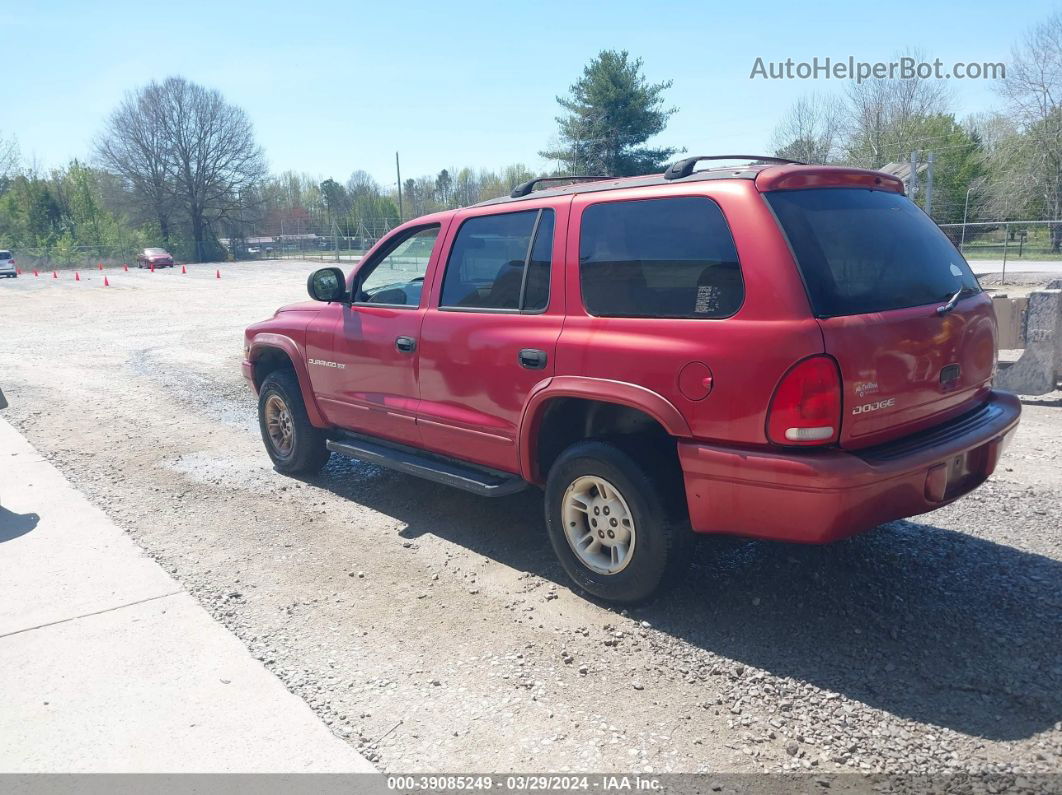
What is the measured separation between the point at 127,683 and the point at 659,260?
2916 millimetres

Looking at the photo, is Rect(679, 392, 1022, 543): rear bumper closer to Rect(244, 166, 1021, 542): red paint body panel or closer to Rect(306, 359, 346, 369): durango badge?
Rect(244, 166, 1021, 542): red paint body panel

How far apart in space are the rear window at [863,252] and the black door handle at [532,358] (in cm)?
128

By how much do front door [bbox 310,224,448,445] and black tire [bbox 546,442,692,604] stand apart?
4.41 feet

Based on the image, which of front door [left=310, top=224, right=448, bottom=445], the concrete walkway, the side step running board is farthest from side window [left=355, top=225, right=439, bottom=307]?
the concrete walkway

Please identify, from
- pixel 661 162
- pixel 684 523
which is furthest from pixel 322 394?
pixel 661 162

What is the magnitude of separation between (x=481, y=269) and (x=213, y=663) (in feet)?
7.93

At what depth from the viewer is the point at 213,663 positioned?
11.8ft

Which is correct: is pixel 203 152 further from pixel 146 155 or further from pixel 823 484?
pixel 823 484

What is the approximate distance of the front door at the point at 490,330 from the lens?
13.6 feet

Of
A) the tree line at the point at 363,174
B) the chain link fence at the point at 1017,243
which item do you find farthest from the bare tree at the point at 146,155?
the chain link fence at the point at 1017,243

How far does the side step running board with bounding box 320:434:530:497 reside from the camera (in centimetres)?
439

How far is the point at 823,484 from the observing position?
3.12 meters

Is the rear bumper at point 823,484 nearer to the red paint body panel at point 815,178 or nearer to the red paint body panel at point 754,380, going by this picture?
the red paint body panel at point 754,380

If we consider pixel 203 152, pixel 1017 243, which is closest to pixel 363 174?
pixel 203 152
